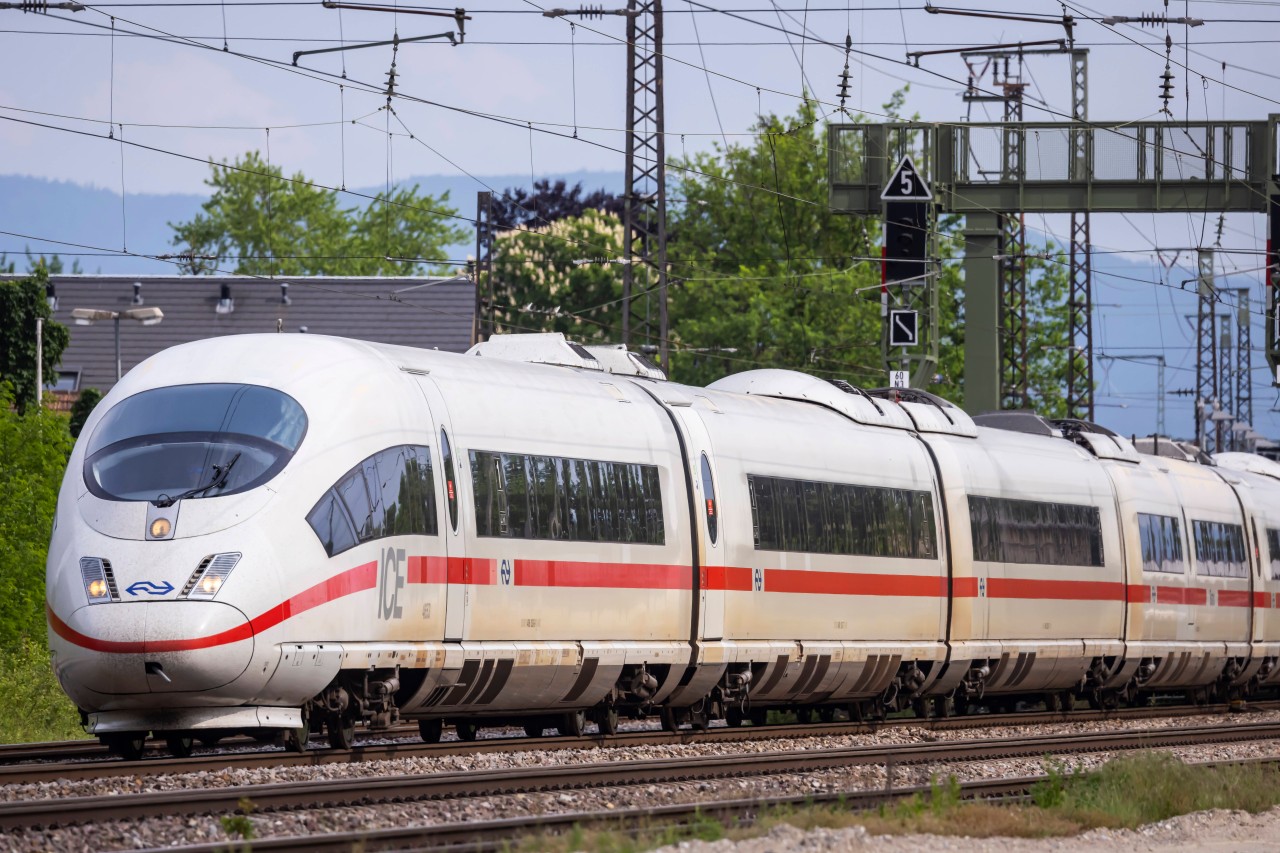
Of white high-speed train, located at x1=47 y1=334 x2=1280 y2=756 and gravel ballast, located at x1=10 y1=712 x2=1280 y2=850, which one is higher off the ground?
white high-speed train, located at x1=47 y1=334 x2=1280 y2=756

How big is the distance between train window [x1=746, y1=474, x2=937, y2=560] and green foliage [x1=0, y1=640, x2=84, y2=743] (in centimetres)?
727

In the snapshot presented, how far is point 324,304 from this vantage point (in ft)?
191

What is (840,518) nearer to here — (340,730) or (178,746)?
(340,730)

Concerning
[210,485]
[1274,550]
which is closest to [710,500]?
[210,485]

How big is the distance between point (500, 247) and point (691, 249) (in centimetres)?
2066

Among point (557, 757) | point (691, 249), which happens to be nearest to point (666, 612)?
point (557, 757)

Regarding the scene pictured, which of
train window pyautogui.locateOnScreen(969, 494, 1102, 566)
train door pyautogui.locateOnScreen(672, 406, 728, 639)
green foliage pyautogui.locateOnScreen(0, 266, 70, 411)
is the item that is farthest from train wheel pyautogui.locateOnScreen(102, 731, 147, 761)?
green foliage pyautogui.locateOnScreen(0, 266, 70, 411)

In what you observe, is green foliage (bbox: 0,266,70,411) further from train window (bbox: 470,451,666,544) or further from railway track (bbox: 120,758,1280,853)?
railway track (bbox: 120,758,1280,853)

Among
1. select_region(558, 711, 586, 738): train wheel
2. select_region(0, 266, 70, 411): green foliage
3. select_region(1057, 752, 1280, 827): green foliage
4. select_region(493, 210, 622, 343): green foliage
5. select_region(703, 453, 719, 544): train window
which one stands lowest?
select_region(558, 711, 586, 738): train wheel

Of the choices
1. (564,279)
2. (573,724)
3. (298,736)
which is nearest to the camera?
(298,736)

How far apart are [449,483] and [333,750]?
2.26 metres

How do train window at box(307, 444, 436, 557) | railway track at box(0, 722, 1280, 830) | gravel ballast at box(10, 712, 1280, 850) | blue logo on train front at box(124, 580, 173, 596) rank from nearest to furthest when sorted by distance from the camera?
gravel ballast at box(10, 712, 1280, 850) → railway track at box(0, 722, 1280, 830) → blue logo on train front at box(124, 580, 173, 596) → train window at box(307, 444, 436, 557)

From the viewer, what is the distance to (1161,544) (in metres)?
27.8

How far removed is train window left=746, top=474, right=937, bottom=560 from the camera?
19453 mm
